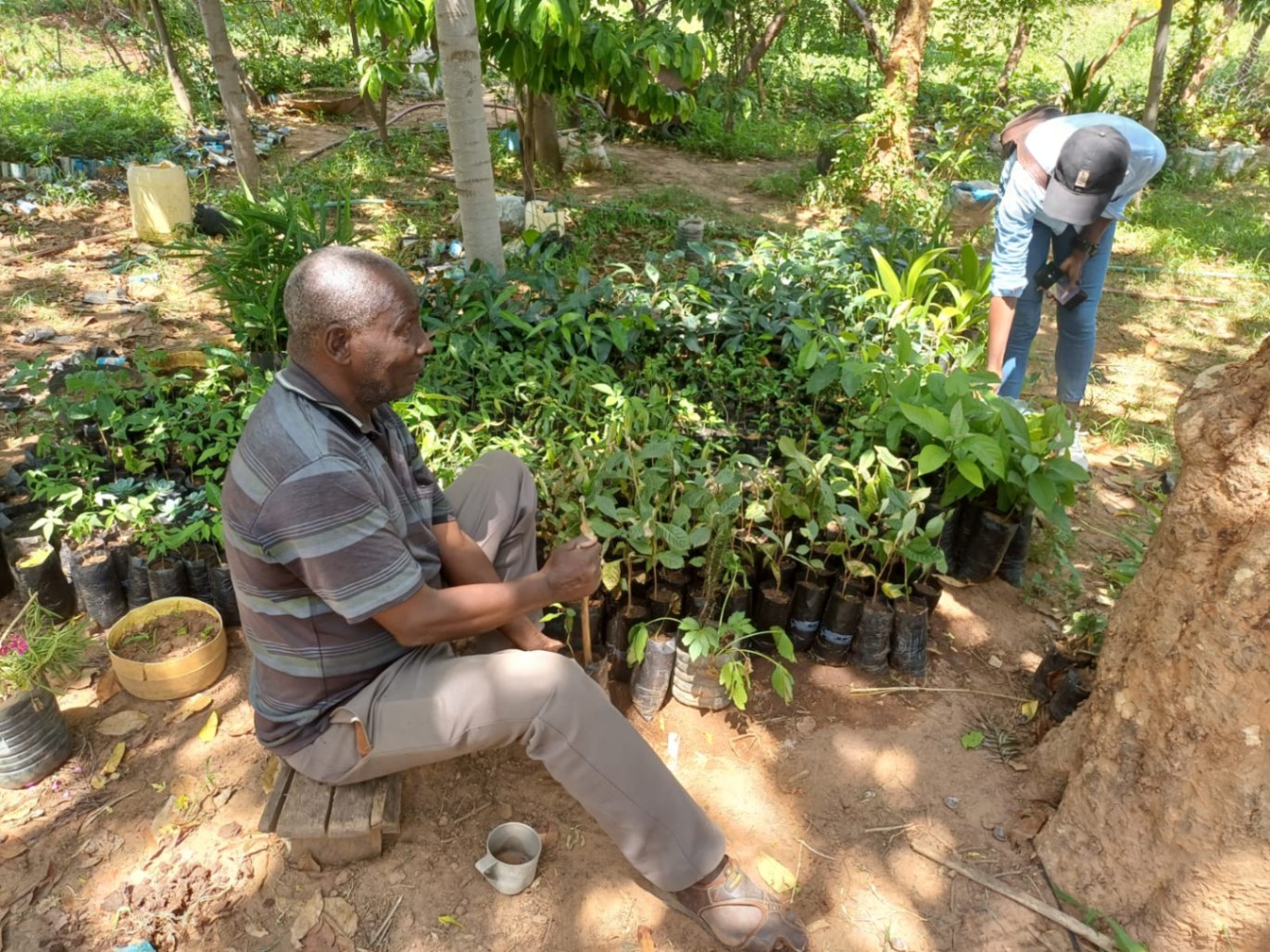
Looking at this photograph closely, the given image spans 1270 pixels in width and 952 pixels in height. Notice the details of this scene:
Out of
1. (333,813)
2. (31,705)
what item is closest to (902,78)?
(333,813)

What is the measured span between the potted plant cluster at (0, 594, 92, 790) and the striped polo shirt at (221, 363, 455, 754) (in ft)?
2.83

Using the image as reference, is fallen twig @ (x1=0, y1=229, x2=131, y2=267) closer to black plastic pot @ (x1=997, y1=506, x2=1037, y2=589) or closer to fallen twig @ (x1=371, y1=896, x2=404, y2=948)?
fallen twig @ (x1=371, y1=896, x2=404, y2=948)

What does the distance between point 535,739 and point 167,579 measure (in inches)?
67.1

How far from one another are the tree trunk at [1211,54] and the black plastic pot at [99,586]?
11990 mm

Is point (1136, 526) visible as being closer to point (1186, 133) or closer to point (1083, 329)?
point (1083, 329)

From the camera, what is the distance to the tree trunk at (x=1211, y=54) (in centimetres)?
978

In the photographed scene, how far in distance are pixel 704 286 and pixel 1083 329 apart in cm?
191

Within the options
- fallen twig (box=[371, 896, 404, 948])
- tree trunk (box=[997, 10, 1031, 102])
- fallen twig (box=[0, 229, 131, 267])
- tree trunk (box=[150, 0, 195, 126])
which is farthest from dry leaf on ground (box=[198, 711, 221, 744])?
tree trunk (box=[997, 10, 1031, 102])

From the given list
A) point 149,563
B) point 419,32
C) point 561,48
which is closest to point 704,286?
point 561,48

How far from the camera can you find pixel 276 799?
2000mm

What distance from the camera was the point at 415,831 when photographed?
228 cm

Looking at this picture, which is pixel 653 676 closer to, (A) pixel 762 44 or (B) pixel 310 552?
(B) pixel 310 552

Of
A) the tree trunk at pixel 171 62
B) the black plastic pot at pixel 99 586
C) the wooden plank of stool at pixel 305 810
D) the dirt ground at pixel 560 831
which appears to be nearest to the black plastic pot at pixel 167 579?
the black plastic pot at pixel 99 586

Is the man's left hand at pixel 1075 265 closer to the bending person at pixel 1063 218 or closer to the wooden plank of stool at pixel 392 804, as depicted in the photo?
the bending person at pixel 1063 218
